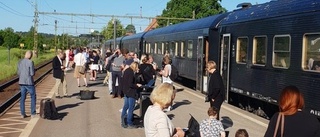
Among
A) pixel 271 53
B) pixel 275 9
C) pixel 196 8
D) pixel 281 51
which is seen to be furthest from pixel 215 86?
pixel 196 8

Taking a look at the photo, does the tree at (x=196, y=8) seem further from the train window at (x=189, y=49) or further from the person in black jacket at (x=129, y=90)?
the person in black jacket at (x=129, y=90)

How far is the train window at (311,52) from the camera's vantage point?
923 centimetres

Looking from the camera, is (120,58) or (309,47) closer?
(309,47)

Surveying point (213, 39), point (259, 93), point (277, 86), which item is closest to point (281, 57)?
point (277, 86)

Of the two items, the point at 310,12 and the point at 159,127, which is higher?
the point at 310,12

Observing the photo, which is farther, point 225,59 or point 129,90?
point 225,59

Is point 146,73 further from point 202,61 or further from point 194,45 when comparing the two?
point 194,45

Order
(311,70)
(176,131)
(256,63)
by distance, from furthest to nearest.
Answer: (256,63)
(311,70)
(176,131)

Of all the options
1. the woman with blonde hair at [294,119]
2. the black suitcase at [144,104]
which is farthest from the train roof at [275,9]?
the woman with blonde hair at [294,119]

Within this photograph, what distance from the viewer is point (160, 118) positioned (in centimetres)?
464

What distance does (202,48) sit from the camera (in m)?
18.3

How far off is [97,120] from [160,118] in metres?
7.71

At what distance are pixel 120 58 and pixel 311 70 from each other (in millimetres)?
8305

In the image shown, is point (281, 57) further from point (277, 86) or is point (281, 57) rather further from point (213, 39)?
point (213, 39)
